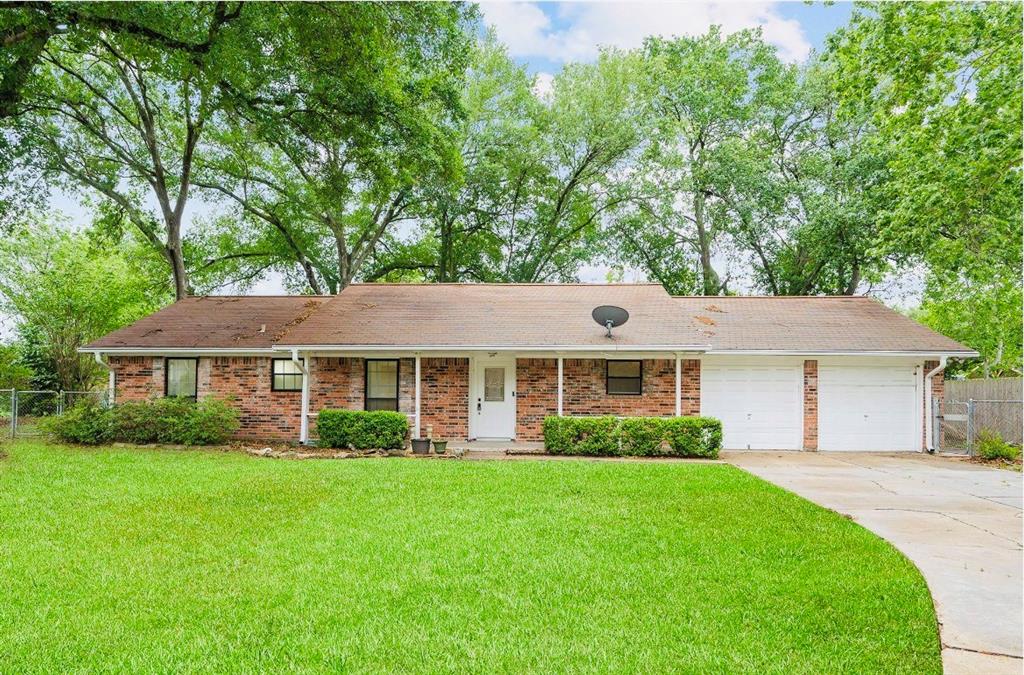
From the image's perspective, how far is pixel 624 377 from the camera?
594 inches

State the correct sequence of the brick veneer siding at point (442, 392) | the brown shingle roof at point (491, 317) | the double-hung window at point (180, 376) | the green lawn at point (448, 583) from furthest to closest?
the double-hung window at point (180, 376), the brick veneer siding at point (442, 392), the brown shingle roof at point (491, 317), the green lawn at point (448, 583)

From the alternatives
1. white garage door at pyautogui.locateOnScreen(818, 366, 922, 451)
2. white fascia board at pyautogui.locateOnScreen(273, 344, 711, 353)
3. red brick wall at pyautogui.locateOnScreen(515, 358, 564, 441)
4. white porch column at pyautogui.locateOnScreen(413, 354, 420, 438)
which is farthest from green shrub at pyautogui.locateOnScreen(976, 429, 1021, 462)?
white porch column at pyautogui.locateOnScreen(413, 354, 420, 438)

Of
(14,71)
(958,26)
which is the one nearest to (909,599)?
(958,26)

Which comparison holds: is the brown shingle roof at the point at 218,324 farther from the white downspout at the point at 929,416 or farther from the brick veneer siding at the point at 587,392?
the white downspout at the point at 929,416

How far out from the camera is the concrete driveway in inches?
161

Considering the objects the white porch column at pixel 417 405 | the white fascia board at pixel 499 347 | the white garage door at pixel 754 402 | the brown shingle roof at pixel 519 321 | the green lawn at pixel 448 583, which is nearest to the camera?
the green lawn at pixel 448 583

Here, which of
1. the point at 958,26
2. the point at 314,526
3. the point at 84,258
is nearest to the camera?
the point at 314,526

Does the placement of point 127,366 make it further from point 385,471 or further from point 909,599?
point 909,599

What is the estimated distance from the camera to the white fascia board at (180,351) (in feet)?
50.2

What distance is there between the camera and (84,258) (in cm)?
2441

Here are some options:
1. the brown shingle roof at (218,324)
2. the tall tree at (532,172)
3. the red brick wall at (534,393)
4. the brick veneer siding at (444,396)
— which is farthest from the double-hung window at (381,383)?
the tall tree at (532,172)

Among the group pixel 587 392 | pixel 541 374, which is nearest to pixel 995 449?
pixel 587 392

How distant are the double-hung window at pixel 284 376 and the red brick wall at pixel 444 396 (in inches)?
113

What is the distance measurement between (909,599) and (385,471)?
7.57m
